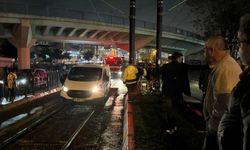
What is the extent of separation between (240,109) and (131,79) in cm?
1466

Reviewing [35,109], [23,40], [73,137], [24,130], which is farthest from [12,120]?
[23,40]

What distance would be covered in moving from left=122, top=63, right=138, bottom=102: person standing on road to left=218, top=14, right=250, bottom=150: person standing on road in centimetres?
1415

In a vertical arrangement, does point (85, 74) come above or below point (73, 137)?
above

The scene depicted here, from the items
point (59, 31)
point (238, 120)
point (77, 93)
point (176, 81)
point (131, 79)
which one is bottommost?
point (77, 93)

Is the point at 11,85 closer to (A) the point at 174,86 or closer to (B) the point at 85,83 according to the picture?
(B) the point at 85,83

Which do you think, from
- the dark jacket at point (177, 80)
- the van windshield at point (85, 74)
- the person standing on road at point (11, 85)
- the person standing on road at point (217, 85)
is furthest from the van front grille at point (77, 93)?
the person standing on road at point (217, 85)

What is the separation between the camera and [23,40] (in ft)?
168

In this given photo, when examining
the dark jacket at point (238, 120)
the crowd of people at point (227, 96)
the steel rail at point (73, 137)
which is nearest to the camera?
the dark jacket at point (238, 120)

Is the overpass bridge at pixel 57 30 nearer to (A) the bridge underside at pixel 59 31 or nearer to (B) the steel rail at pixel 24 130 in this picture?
(A) the bridge underside at pixel 59 31

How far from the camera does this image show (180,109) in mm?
10234

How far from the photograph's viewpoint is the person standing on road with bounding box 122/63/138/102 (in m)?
17.2

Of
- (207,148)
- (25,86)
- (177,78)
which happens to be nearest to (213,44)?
(207,148)

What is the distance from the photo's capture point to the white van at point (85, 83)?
1847cm

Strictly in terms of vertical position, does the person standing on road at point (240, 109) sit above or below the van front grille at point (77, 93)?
above
